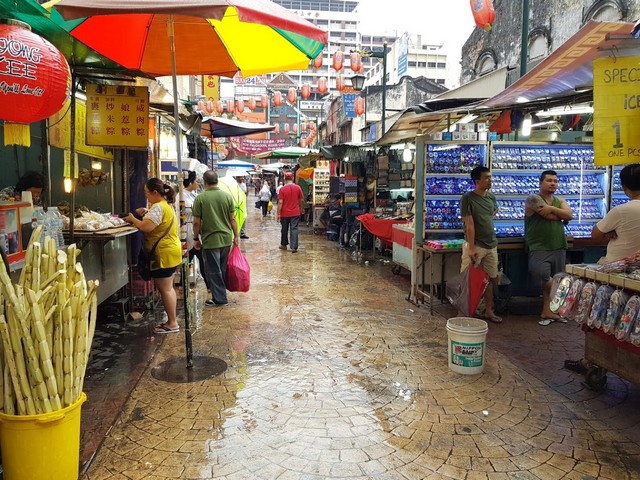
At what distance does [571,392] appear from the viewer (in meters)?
4.27

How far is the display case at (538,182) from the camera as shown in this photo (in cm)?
725

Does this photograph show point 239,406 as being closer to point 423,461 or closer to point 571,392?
point 423,461

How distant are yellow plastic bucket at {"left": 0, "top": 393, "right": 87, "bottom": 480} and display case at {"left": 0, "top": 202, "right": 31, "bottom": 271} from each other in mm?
1424

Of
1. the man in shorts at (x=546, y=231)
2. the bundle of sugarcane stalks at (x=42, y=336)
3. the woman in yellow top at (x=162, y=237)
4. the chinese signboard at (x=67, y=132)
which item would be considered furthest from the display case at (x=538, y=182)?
the bundle of sugarcane stalks at (x=42, y=336)

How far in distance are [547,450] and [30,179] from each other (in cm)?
500

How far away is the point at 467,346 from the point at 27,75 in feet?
13.6

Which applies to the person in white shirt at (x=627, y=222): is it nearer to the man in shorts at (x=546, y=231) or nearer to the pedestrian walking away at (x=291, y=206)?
the man in shorts at (x=546, y=231)

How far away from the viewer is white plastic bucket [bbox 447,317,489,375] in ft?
14.9

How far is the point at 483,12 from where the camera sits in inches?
407

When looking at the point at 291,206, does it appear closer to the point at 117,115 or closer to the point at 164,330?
the point at 117,115

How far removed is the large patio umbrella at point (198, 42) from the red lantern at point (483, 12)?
670 centimetres

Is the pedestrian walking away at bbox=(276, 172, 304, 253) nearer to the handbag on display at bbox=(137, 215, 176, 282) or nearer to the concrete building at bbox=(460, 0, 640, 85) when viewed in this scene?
the concrete building at bbox=(460, 0, 640, 85)

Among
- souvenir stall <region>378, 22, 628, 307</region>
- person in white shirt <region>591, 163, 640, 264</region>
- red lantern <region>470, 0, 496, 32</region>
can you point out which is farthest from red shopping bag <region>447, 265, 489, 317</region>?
red lantern <region>470, 0, 496, 32</region>

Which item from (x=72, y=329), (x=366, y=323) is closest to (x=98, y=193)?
(x=366, y=323)
